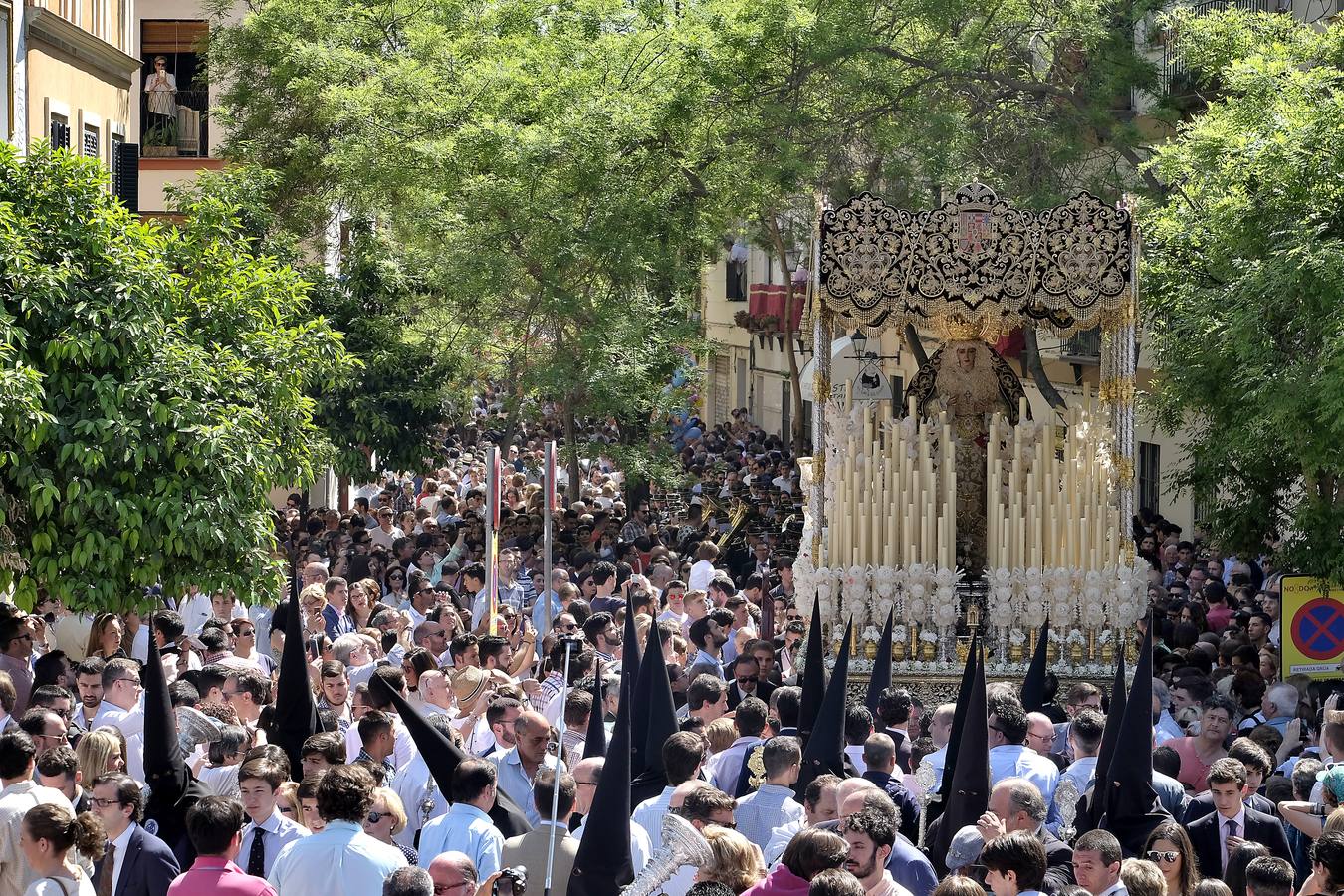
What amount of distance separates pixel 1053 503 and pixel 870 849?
726 centimetres

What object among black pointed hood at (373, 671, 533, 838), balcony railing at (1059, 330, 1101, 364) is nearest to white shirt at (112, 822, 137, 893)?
black pointed hood at (373, 671, 533, 838)

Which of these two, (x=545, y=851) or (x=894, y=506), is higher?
(x=894, y=506)

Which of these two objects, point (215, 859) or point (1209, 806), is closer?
point (215, 859)

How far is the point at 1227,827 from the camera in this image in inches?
315

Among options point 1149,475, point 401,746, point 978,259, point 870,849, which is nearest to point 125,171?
point 978,259

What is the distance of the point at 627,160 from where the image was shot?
72.0 ft

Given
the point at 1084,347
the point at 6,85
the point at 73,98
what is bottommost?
the point at 1084,347

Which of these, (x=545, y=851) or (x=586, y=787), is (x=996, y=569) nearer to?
(x=586, y=787)

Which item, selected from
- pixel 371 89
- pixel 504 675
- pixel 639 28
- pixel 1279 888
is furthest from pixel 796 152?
pixel 1279 888

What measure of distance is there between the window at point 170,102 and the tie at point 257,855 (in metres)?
27.6

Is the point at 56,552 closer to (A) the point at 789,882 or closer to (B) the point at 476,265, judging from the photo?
(A) the point at 789,882

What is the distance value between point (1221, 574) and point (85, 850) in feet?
45.4

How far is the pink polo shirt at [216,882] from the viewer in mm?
6586

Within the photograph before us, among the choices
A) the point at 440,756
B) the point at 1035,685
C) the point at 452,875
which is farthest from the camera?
the point at 1035,685
